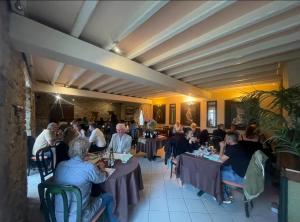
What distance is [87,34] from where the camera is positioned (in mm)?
2268

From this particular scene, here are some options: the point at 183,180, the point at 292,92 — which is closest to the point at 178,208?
the point at 183,180

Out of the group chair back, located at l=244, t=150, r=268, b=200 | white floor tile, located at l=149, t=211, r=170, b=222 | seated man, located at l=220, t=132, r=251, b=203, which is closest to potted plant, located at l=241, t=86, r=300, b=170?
chair back, located at l=244, t=150, r=268, b=200

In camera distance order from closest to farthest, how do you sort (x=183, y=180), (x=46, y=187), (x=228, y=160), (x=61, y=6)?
(x=46, y=187) → (x=61, y=6) → (x=228, y=160) → (x=183, y=180)

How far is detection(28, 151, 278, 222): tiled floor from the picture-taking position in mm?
2336

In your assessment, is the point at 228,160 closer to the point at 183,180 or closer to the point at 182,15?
the point at 183,180

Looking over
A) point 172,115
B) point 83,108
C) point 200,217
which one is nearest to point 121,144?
point 200,217

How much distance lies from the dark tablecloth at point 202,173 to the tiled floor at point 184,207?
0.22 m

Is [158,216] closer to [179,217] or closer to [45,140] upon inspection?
[179,217]

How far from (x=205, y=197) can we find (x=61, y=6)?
340 cm

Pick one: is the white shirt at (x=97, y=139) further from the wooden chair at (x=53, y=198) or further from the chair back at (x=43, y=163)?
the wooden chair at (x=53, y=198)

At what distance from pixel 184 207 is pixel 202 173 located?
596mm

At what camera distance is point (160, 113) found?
368 inches

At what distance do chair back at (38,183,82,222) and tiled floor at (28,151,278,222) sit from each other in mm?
1043

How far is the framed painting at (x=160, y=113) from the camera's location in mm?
9166
